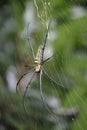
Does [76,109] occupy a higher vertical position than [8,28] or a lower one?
lower

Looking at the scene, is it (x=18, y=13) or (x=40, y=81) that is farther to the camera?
(x=18, y=13)

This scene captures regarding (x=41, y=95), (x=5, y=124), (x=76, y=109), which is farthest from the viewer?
(x=5, y=124)

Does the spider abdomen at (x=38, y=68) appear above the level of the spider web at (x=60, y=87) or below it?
above

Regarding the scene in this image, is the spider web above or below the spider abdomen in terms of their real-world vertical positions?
below

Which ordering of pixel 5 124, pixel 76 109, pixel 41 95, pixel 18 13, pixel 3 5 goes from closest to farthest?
pixel 76 109
pixel 41 95
pixel 5 124
pixel 18 13
pixel 3 5

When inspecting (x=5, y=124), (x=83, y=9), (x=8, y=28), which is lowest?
(x=5, y=124)

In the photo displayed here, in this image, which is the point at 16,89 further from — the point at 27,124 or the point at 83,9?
the point at 83,9

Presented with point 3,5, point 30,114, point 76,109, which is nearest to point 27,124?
point 30,114

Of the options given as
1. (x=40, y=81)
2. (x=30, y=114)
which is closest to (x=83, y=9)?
(x=40, y=81)
